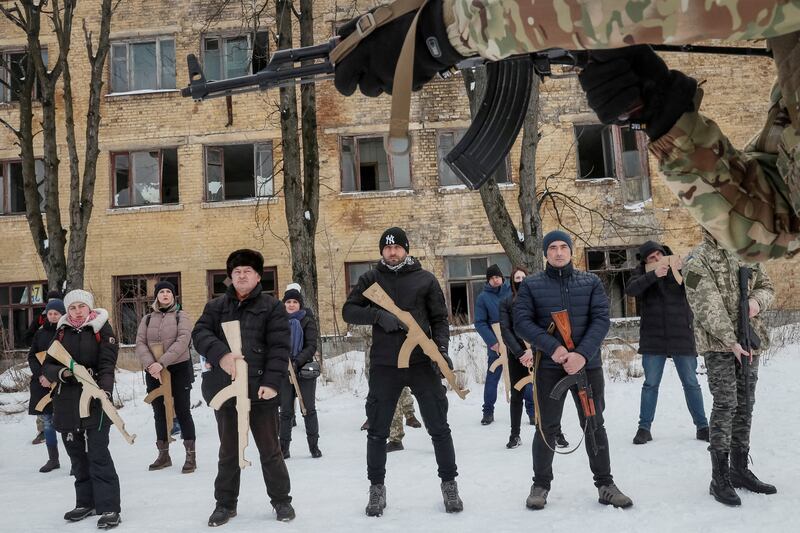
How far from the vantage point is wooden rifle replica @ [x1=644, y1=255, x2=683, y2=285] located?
23.6ft

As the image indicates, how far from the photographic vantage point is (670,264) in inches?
284

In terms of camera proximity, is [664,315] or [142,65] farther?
[142,65]

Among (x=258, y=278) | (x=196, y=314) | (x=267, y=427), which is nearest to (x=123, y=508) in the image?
(x=267, y=427)

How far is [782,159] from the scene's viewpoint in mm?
1709

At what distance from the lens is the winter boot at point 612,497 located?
5.11 meters

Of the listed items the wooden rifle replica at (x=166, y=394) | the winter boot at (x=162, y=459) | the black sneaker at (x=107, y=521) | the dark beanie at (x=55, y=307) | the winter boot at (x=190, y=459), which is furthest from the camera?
the dark beanie at (x=55, y=307)

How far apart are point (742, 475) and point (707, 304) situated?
4.20 ft

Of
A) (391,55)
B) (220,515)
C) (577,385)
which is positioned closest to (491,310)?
(577,385)

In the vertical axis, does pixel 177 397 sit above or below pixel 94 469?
above

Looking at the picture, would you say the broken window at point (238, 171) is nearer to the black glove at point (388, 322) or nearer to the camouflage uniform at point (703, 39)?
the black glove at point (388, 322)

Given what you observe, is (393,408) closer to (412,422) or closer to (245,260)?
(245,260)

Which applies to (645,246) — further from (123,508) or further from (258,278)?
(123,508)

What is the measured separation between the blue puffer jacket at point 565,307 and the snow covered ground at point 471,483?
1136mm

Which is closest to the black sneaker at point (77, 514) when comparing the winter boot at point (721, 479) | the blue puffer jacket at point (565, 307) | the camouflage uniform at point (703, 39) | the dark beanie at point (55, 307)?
the dark beanie at point (55, 307)
